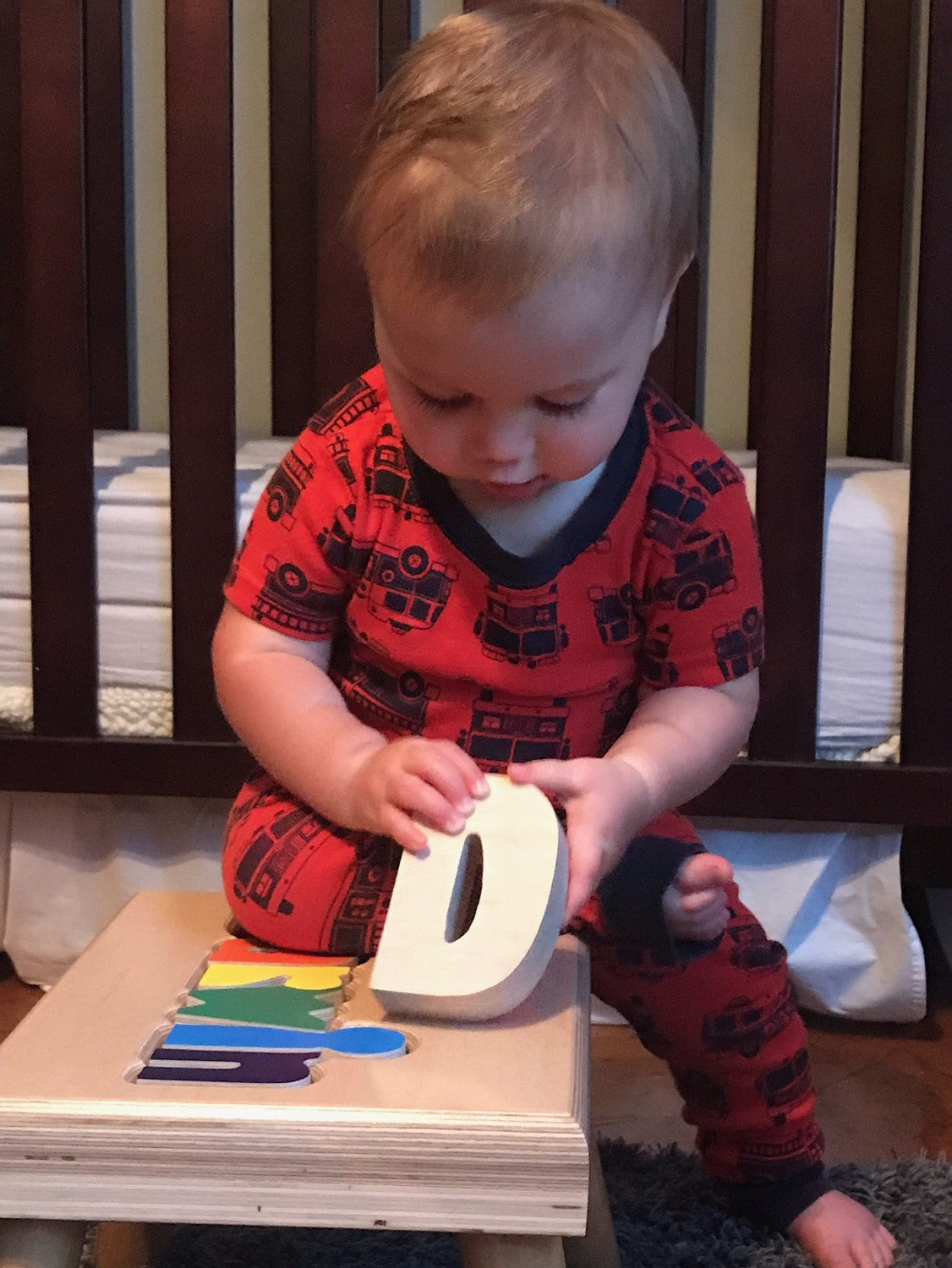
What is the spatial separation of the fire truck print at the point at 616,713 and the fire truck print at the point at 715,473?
0.42 feet

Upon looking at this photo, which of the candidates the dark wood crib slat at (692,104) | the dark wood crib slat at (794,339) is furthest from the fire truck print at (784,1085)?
the dark wood crib slat at (692,104)

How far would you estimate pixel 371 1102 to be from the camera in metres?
0.55

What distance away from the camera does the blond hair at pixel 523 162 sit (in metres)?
0.61

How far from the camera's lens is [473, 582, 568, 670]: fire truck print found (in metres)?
0.80

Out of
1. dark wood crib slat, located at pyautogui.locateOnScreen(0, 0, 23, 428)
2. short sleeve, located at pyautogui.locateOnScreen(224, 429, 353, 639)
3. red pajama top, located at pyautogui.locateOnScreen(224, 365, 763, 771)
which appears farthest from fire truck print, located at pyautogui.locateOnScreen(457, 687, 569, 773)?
dark wood crib slat, located at pyautogui.locateOnScreen(0, 0, 23, 428)

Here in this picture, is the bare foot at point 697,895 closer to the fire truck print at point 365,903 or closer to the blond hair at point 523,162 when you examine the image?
the fire truck print at point 365,903

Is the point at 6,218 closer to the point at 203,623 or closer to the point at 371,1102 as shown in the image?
the point at 203,623

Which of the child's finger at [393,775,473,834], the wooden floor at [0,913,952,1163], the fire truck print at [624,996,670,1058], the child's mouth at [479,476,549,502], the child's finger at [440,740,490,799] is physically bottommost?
the wooden floor at [0,913,952,1163]

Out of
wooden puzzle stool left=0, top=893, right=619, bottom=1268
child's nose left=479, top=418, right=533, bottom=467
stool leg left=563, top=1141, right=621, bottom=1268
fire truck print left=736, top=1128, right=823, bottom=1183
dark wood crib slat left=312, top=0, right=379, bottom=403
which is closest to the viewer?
wooden puzzle stool left=0, top=893, right=619, bottom=1268

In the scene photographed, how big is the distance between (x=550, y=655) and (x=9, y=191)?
46.6 inches

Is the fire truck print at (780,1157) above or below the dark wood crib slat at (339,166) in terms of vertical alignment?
below

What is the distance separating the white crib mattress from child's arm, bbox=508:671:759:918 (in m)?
0.32

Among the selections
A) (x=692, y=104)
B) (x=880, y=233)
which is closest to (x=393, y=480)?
(x=692, y=104)

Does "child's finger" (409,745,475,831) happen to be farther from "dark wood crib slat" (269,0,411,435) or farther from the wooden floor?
"dark wood crib slat" (269,0,411,435)
